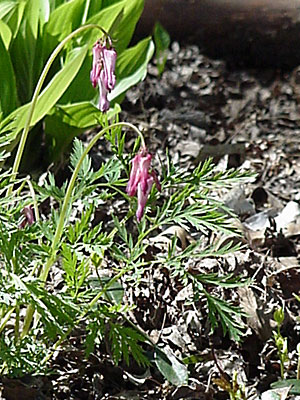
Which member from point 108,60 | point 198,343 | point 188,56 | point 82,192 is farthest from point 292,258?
point 188,56

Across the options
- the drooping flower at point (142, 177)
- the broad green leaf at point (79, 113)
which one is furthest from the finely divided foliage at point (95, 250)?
the broad green leaf at point (79, 113)

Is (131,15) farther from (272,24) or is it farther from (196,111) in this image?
(272,24)

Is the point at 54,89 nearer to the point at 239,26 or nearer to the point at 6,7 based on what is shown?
the point at 6,7

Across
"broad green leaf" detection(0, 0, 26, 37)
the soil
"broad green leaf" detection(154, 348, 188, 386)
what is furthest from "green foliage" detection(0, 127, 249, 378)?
"broad green leaf" detection(0, 0, 26, 37)

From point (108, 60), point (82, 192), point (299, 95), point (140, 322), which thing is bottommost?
point (299, 95)

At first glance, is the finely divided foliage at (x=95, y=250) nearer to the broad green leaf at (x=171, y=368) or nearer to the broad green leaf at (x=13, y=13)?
the broad green leaf at (x=171, y=368)

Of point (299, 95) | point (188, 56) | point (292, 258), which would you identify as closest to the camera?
point (292, 258)

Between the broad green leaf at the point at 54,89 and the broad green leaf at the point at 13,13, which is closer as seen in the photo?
the broad green leaf at the point at 54,89
